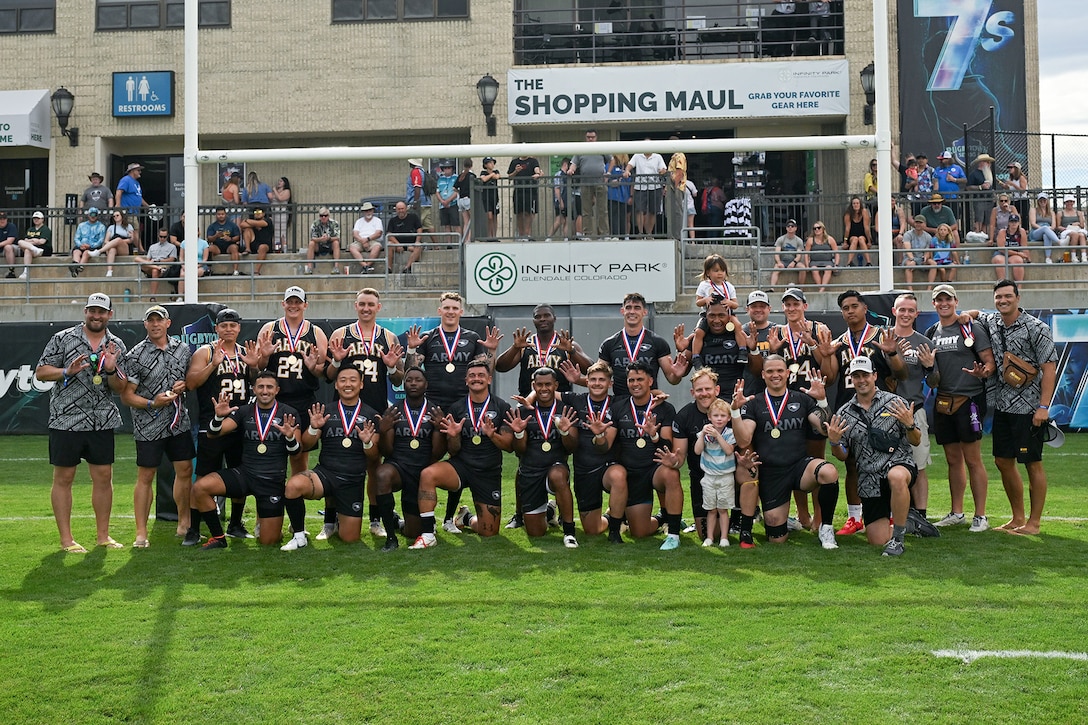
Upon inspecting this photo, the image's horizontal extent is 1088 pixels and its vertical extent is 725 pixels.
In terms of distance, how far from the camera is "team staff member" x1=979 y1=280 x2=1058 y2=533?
827 cm

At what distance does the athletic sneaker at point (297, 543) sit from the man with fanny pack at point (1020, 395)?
5.04 metres

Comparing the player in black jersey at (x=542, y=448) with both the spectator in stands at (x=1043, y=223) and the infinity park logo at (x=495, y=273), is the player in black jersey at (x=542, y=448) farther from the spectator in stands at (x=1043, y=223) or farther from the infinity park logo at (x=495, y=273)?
the spectator in stands at (x=1043, y=223)

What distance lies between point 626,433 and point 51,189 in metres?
17.8

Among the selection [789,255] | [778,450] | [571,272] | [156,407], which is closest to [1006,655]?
[778,450]

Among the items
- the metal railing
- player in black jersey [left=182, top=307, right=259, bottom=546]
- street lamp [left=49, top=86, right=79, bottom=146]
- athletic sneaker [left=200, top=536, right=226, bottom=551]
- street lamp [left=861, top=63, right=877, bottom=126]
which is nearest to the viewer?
athletic sneaker [left=200, top=536, right=226, bottom=551]

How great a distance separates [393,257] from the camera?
17.0 m

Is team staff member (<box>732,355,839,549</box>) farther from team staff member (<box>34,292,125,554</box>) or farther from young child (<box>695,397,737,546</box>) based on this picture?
team staff member (<box>34,292,125,554</box>)

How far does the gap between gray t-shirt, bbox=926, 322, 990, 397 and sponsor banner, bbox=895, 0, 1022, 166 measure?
45.8 ft

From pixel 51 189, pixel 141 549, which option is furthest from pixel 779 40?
pixel 141 549

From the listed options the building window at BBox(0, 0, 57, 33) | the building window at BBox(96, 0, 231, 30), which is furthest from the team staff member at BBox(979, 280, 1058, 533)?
the building window at BBox(0, 0, 57, 33)

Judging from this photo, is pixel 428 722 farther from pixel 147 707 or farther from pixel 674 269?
pixel 674 269

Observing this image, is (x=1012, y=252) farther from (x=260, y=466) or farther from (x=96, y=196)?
(x=96, y=196)

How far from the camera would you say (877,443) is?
26.1 ft

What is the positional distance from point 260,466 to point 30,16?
17822 mm
